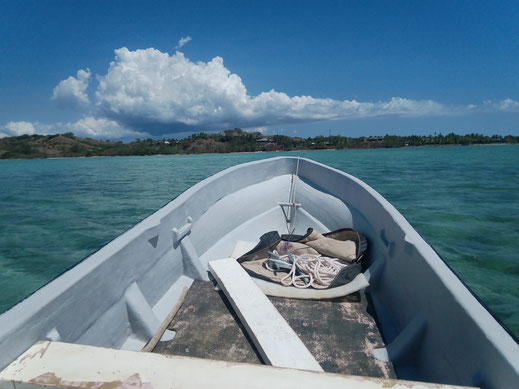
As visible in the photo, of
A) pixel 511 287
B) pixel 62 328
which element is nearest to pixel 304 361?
pixel 62 328

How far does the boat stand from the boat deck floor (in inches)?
0.6

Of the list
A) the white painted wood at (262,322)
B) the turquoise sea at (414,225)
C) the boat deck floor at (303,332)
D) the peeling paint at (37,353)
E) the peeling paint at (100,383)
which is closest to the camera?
the peeling paint at (100,383)

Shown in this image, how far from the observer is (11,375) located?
0.97m

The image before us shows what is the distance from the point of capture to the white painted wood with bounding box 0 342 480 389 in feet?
2.89

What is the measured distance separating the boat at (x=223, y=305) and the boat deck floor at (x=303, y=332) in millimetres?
14

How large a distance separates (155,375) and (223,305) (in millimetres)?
1403

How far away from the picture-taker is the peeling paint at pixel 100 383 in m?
0.88

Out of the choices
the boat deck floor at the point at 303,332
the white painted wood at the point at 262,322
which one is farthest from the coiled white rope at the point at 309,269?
the white painted wood at the point at 262,322

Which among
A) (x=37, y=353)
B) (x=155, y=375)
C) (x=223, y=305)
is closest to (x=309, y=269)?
(x=223, y=305)

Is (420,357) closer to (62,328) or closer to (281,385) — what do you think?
(281,385)

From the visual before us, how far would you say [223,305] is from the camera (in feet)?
7.50

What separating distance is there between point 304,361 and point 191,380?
897 millimetres

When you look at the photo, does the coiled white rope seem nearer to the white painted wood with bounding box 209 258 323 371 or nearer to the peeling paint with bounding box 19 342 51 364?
the white painted wood with bounding box 209 258 323 371

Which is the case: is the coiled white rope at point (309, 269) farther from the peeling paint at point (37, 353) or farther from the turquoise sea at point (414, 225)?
the turquoise sea at point (414, 225)
